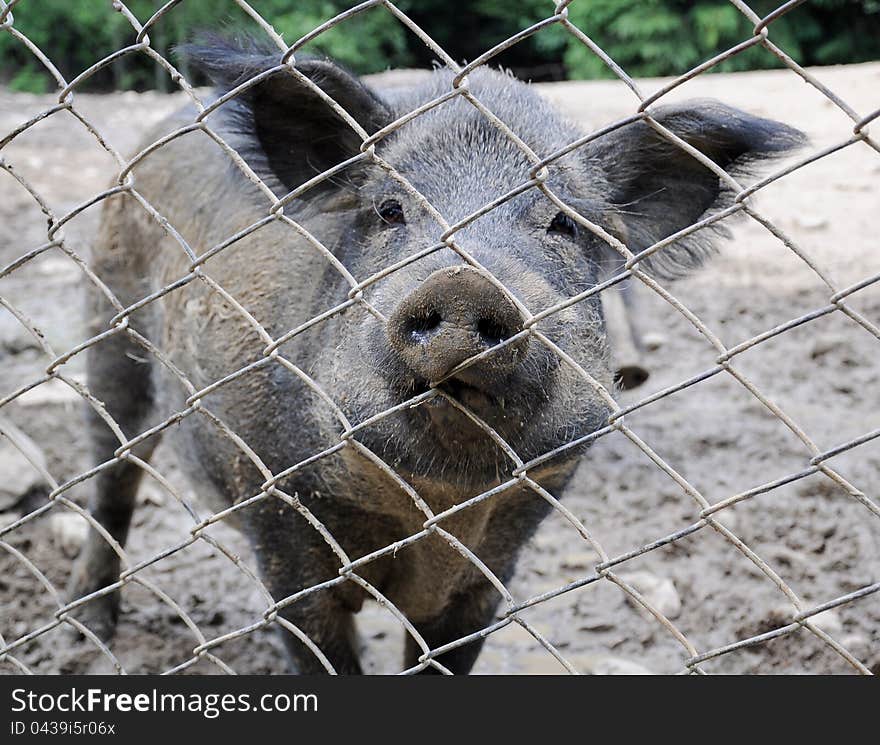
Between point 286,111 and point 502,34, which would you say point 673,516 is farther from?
point 502,34

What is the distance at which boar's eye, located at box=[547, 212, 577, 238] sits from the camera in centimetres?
231

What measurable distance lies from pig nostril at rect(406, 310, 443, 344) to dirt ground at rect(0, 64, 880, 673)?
1186 millimetres

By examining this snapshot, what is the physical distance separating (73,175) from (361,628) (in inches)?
258

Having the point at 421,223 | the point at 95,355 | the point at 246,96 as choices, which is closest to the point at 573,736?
the point at 421,223

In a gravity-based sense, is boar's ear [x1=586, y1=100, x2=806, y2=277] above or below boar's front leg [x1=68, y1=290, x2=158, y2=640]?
above

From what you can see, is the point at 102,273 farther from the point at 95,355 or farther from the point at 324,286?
the point at 324,286

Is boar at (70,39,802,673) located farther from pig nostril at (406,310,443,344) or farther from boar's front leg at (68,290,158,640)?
boar's front leg at (68,290,158,640)

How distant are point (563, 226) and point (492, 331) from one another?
32.8 inches

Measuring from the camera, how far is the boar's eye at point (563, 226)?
231cm

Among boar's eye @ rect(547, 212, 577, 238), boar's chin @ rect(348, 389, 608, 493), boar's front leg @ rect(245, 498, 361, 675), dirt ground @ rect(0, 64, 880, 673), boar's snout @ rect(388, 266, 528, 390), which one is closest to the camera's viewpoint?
boar's snout @ rect(388, 266, 528, 390)

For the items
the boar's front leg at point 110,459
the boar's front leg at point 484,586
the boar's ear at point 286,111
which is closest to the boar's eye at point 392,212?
the boar's ear at point 286,111

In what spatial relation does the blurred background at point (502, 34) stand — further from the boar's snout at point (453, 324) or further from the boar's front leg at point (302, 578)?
the boar's snout at point (453, 324)

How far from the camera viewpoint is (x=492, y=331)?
1580mm

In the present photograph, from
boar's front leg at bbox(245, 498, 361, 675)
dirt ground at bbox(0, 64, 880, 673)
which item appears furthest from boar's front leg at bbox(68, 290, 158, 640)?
boar's front leg at bbox(245, 498, 361, 675)
